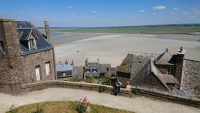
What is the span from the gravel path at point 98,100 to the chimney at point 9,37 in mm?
3675

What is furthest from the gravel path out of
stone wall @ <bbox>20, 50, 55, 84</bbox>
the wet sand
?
the wet sand

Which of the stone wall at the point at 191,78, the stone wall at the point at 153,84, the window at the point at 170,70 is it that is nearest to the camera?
the stone wall at the point at 153,84

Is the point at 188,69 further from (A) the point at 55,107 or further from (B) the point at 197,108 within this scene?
(A) the point at 55,107

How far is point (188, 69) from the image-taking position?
52.5ft

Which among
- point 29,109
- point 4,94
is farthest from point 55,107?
point 4,94

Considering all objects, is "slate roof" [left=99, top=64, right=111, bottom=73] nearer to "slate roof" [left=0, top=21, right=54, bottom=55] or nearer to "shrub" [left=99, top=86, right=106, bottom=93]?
"slate roof" [left=0, top=21, right=54, bottom=55]

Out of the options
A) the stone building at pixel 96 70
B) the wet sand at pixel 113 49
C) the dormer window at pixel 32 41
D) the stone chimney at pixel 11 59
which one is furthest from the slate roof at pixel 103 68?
the stone chimney at pixel 11 59

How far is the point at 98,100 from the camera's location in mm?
11102

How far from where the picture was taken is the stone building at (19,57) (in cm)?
1148

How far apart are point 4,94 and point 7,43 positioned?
14.8ft

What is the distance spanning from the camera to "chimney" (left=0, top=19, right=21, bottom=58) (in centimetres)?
1113

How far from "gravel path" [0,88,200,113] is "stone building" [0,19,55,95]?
1.38 m

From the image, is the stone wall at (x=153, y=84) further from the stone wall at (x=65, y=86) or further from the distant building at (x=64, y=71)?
the distant building at (x=64, y=71)

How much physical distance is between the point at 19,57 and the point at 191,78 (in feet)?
57.2
